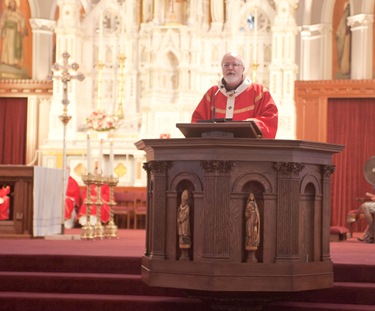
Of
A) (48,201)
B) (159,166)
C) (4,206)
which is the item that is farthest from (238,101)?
(4,206)

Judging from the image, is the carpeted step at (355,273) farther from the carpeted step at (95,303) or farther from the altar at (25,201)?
the altar at (25,201)

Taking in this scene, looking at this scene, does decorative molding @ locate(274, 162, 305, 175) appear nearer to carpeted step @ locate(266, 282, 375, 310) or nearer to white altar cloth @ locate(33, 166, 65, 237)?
carpeted step @ locate(266, 282, 375, 310)

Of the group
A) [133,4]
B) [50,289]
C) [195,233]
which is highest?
[133,4]

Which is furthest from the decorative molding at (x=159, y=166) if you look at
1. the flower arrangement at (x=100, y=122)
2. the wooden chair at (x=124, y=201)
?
the wooden chair at (x=124, y=201)

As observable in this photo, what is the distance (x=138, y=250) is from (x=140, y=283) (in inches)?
65.3

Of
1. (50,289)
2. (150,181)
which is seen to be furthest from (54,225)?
(150,181)

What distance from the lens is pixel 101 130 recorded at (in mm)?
15109

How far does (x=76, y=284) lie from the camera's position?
7379mm

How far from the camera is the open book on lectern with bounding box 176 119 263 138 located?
601cm

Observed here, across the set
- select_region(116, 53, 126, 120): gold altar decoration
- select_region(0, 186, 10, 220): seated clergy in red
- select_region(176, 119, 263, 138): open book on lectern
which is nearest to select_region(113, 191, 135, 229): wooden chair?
select_region(116, 53, 126, 120): gold altar decoration

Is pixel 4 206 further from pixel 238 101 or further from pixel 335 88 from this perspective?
pixel 335 88

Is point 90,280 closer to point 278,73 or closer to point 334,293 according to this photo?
point 334,293

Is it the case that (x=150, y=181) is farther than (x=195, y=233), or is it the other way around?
(x=150, y=181)

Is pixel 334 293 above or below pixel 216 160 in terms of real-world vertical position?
below
